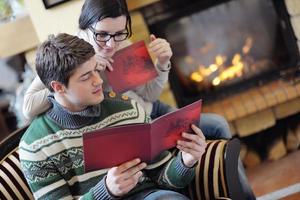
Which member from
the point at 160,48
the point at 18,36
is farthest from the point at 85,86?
the point at 18,36

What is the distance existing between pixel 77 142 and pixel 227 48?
4.91 ft

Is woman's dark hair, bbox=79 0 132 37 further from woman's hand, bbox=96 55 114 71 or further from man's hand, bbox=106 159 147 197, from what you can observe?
man's hand, bbox=106 159 147 197

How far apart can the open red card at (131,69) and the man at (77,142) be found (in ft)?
0.48

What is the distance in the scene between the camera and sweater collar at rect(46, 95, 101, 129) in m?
1.29

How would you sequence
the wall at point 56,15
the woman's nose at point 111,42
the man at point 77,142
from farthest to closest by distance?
the wall at point 56,15
the woman's nose at point 111,42
the man at point 77,142

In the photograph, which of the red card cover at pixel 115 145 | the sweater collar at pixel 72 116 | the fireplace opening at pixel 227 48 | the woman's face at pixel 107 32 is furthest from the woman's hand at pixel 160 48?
the fireplace opening at pixel 227 48

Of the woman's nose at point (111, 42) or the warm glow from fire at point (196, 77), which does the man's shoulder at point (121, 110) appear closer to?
the woman's nose at point (111, 42)

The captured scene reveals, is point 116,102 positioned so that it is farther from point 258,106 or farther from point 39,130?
point 258,106

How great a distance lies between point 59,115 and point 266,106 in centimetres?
138

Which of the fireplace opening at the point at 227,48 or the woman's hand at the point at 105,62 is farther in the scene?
the fireplace opening at the point at 227,48

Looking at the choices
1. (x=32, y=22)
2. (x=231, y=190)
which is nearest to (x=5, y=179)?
(x=231, y=190)

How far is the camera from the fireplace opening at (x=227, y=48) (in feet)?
8.17

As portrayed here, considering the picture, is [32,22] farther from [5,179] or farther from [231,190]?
[231,190]

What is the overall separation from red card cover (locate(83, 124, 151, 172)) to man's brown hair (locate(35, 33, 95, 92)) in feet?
0.72
